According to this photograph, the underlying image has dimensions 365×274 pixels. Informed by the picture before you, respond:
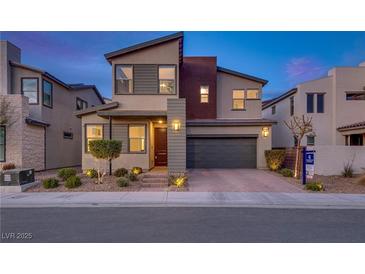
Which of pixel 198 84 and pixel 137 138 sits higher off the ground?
pixel 198 84

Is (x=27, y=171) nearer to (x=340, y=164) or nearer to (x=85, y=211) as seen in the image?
(x=85, y=211)

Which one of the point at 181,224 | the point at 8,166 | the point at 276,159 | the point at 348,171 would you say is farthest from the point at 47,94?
the point at 348,171

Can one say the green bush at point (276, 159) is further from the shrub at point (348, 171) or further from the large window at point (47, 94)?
the large window at point (47, 94)

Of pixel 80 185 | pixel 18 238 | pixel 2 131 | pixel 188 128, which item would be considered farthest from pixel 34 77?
pixel 18 238

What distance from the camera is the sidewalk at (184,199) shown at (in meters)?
7.58

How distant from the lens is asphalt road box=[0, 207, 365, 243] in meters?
4.87

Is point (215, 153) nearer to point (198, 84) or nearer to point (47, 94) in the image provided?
point (198, 84)

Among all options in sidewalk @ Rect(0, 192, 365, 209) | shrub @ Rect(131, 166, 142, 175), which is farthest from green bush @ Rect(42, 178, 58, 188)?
shrub @ Rect(131, 166, 142, 175)

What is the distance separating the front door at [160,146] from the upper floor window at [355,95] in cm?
1510

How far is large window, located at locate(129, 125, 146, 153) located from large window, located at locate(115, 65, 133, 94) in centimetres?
226

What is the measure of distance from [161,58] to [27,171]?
920 centimetres

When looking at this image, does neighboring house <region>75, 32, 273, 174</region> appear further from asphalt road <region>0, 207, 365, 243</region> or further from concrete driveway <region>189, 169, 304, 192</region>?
asphalt road <region>0, 207, 365, 243</region>

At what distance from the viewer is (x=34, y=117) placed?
14914 mm

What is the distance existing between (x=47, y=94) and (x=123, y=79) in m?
6.27
